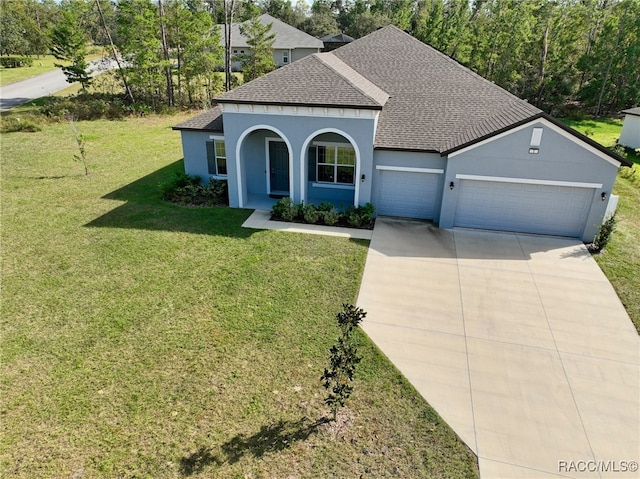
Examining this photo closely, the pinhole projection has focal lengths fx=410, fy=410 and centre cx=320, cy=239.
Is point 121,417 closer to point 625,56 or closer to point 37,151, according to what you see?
point 37,151

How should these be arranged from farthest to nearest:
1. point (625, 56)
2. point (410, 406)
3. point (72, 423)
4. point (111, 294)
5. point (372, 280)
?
1. point (625, 56)
2. point (372, 280)
3. point (111, 294)
4. point (410, 406)
5. point (72, 423)

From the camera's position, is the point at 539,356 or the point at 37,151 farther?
the point at 37,151

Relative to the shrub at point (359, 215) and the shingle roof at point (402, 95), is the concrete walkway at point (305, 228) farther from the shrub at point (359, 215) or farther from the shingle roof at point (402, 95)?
the shingle roof at point (402, 95)

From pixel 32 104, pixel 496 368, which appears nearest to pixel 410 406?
pixel 496 368

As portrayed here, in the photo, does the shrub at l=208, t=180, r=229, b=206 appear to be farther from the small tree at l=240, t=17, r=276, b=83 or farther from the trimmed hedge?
the small tree at l=240, t=17, r=276, b=83

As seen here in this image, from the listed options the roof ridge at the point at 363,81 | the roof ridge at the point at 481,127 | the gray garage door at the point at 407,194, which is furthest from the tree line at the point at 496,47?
the roof ridge at the point at 481,127

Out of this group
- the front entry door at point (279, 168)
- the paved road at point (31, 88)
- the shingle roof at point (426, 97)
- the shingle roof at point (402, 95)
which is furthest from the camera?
the paved road at point (31, 88)
